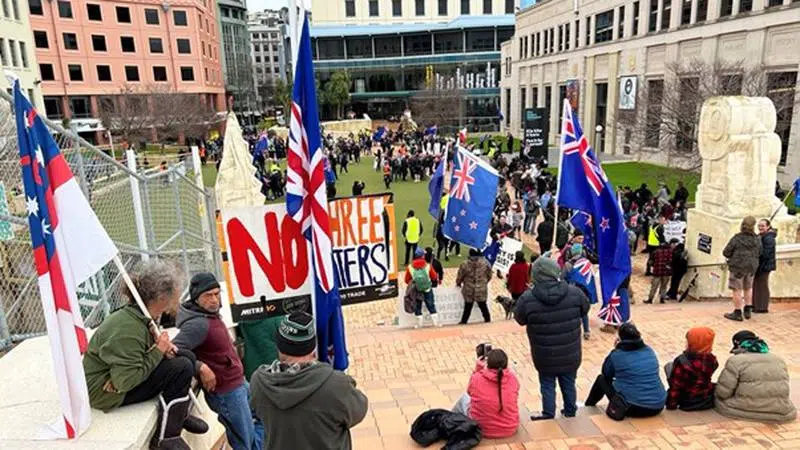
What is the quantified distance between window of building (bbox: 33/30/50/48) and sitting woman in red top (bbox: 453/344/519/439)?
54337mm

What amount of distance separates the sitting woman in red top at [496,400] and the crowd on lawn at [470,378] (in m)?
0.01

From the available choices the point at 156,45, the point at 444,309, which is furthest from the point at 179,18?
the point at 444,309

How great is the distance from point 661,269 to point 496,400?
7990mm

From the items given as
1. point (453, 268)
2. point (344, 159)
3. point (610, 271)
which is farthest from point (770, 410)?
point (344, 159)

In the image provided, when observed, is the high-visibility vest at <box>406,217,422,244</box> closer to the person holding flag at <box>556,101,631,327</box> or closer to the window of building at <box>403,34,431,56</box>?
the person holding flag at <box>556,101,631,327</box>

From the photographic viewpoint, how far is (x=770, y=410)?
16.0 ft

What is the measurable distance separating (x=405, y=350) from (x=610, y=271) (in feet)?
10.8

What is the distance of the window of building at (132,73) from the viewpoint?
167 ft

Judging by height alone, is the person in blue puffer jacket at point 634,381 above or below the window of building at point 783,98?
below

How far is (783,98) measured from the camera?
66.6 feet

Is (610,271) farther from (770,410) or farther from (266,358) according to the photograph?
(266,358)

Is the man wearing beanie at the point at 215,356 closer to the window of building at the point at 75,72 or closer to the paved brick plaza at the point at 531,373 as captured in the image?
the paved brick plaza at the point at 531,373

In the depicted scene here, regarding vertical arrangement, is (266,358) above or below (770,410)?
above

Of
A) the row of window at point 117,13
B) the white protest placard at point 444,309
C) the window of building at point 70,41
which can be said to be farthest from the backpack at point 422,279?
the row of window at point 117,13
